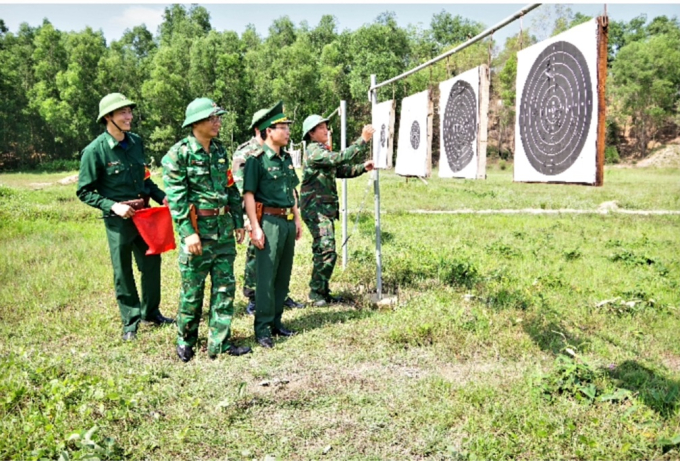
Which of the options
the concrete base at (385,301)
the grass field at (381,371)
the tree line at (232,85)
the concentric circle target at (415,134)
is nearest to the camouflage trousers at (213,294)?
the grass field at (381,371)

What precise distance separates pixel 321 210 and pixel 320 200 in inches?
4.9

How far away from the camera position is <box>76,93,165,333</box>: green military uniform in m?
4.65

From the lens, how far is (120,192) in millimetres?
4812

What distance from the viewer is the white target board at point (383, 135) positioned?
605 centimetres

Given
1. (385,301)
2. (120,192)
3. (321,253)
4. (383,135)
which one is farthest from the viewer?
(383,135)

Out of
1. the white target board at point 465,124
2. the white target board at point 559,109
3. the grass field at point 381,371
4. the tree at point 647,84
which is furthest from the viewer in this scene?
the tree at point 647,84

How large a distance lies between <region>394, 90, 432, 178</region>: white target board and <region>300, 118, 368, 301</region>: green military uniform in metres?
0.78

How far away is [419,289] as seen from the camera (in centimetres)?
620

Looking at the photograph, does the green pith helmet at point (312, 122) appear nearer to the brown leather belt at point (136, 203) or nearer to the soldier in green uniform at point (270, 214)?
the soldier in green uniform at point (270, 214)

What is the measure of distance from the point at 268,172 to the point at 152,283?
1740 mm

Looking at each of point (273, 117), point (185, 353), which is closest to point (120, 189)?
point (273, 117)

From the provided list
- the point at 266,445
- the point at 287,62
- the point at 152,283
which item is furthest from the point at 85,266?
the point at 287,62

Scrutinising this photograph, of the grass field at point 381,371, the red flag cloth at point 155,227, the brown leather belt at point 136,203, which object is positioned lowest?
the grass field at point 381,371

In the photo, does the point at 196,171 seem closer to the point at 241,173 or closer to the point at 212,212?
the point at 212,212
